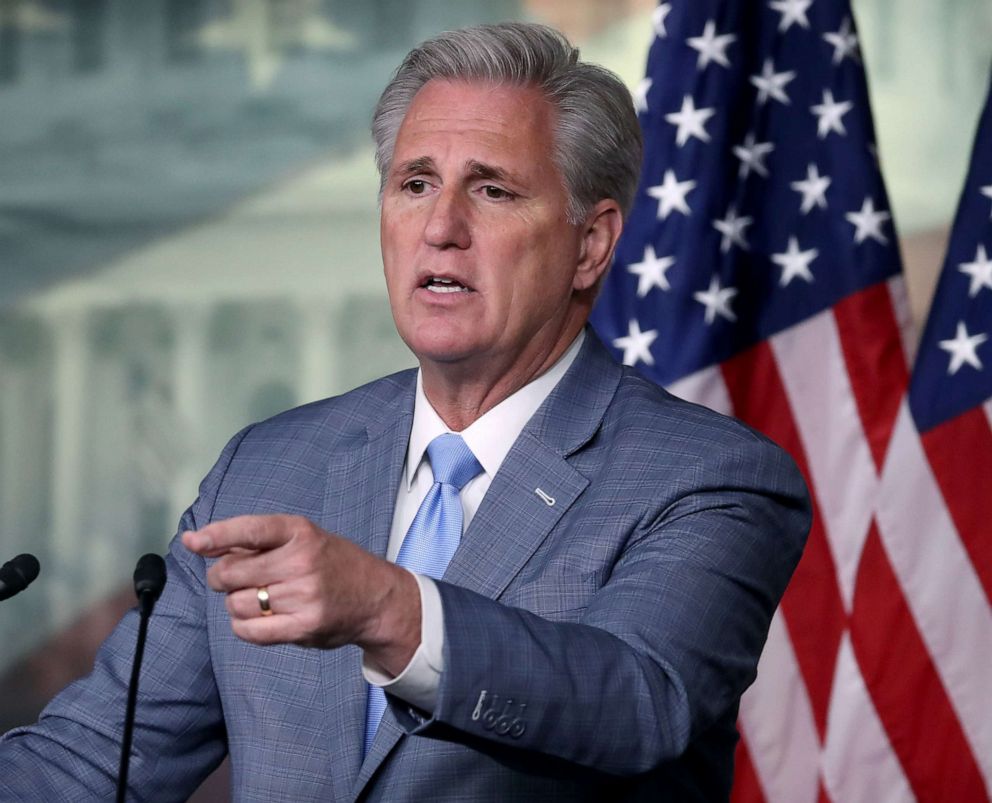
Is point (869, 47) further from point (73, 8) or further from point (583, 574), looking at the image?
point (583, 574)

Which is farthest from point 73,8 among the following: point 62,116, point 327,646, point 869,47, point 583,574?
point 327,646

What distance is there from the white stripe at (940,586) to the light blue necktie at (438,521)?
1635 millimetres

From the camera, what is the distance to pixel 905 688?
334 cm

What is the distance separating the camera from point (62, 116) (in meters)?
3.97

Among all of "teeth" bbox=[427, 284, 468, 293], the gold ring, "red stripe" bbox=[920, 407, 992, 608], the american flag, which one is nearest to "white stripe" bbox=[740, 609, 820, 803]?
the american flag

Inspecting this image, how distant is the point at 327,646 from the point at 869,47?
3.06m

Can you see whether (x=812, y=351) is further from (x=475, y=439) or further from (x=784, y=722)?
(x=475, y=439)

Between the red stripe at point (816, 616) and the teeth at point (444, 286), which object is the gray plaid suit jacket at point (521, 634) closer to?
the teeth at point (444, 286)

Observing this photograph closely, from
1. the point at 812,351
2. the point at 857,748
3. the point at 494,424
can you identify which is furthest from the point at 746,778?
the point at 494,424

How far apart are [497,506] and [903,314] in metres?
1.89

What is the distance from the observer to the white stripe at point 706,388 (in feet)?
11.3

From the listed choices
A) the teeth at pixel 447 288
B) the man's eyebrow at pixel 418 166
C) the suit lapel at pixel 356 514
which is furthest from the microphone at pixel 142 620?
the man's eyebrow at pixel 418 166

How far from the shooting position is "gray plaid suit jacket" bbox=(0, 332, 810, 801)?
1.42 m

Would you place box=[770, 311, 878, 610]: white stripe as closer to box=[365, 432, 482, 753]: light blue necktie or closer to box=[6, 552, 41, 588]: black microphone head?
box=[365, 432, 482, 753]: light blue necktie
